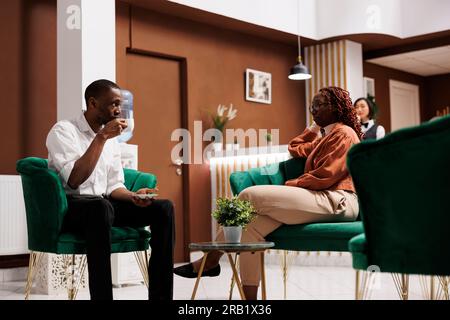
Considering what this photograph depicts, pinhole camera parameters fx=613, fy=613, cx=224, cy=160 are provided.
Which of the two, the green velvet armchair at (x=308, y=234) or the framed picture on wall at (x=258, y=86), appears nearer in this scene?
the green velvet armchair at (x=308, y=234)

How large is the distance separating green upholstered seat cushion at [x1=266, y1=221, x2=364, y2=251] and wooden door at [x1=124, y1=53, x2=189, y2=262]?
10.6 feet

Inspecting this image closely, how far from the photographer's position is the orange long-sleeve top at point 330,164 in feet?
11.4

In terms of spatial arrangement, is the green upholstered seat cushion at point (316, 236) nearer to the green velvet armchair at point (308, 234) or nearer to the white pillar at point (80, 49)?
the green velvet armchair at point (308, 234)

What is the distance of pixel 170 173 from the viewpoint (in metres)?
6.73

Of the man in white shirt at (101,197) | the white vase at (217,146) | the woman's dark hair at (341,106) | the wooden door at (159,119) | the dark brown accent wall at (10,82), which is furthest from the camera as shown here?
the white vase at (217,146)

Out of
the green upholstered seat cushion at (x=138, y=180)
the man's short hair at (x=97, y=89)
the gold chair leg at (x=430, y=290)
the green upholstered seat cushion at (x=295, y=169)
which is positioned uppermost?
the man's short hair at (x=97, y=89)

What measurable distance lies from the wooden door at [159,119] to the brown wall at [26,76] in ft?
3.27

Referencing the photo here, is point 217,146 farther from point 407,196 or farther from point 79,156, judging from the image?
point 407,196

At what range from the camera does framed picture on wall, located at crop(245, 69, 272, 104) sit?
24.6 ft

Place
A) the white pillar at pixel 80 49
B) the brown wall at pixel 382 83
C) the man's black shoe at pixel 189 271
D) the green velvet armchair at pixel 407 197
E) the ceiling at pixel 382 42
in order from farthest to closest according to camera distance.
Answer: the brown wall at pixel 382 83
the ceiling at pixel 382 42
the white pillar at pixel 80 49
the man's black shoe at pixel 189 271
the green velvet armchair at pixel 407 197

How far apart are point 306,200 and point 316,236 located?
0.74 ft

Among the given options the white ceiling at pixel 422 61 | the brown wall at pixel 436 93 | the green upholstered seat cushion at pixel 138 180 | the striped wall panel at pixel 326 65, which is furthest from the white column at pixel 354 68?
the green upholstered seat cushion at pixel 138 180
